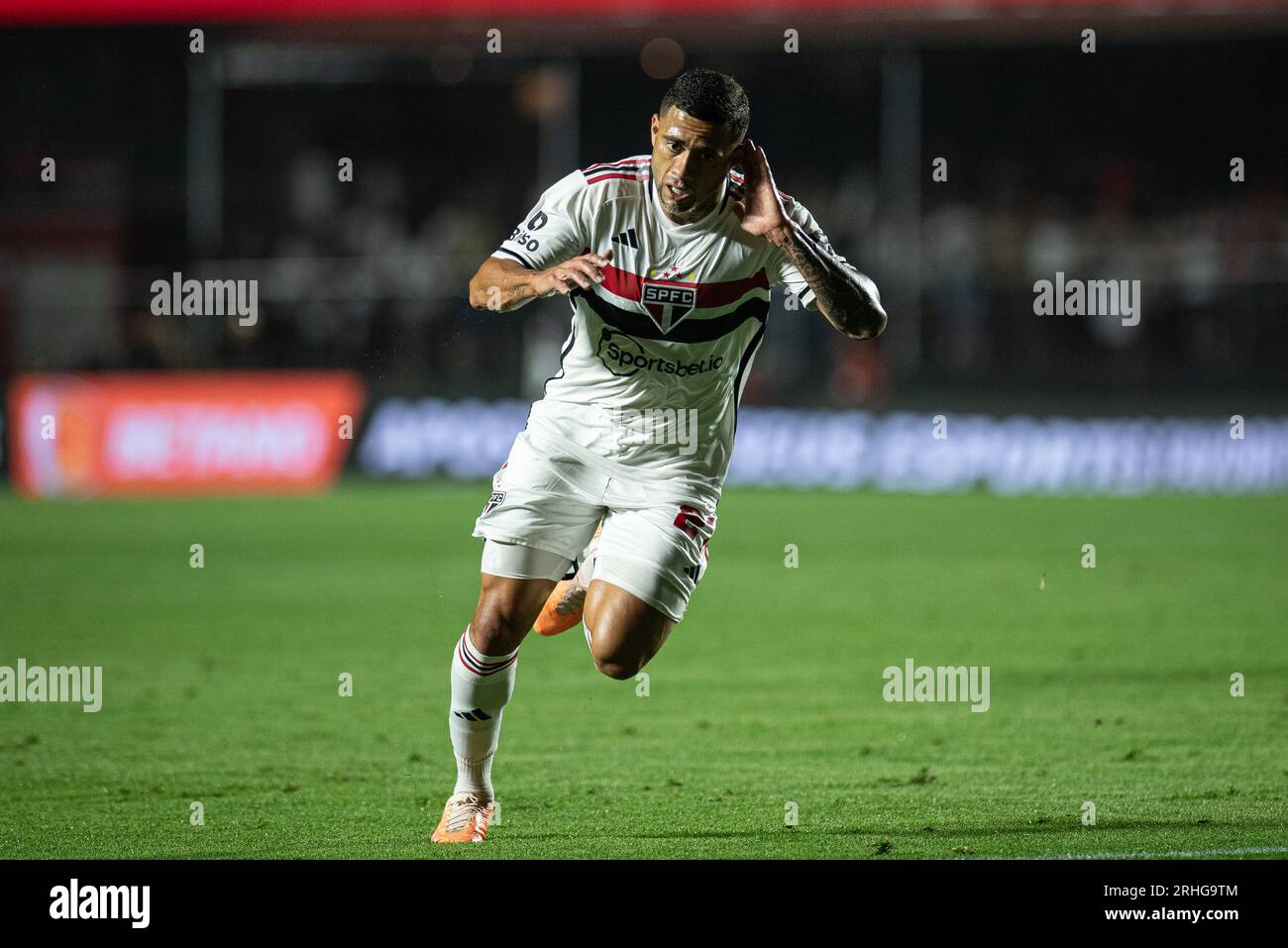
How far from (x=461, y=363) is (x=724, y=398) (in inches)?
598

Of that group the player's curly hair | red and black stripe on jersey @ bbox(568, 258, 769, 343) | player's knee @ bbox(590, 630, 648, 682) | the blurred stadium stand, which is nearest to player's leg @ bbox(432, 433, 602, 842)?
player's knee @ bbox(590, 630, 648, 682)

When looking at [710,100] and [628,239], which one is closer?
[710,100]

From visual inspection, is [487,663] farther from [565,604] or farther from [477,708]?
[565,604]

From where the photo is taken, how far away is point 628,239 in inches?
246

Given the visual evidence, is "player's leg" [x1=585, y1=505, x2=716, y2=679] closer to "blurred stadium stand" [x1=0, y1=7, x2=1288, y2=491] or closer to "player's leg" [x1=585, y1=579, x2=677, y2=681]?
"player's leg" [x1=585, y1=579, x2=677, y2=681]

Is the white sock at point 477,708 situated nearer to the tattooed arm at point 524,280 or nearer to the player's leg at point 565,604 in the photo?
the player's leg at point 565,604

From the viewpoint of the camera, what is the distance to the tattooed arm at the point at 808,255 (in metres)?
5.82

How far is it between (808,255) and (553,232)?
905mm

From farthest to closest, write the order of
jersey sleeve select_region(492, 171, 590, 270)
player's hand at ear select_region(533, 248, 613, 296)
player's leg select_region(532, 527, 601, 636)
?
player's leg select_region(532, 527, 601, 636)
jersey sleeve select_region(492, 171, 590, 270)
player's hand at ear select_region(533, 248, 613, 296)

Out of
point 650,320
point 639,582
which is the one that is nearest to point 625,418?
point 650,320

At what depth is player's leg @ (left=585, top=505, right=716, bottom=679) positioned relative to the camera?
629 centimetres

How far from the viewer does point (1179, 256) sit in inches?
842

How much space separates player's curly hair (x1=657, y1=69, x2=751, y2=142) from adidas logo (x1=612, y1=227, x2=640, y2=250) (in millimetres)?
459
